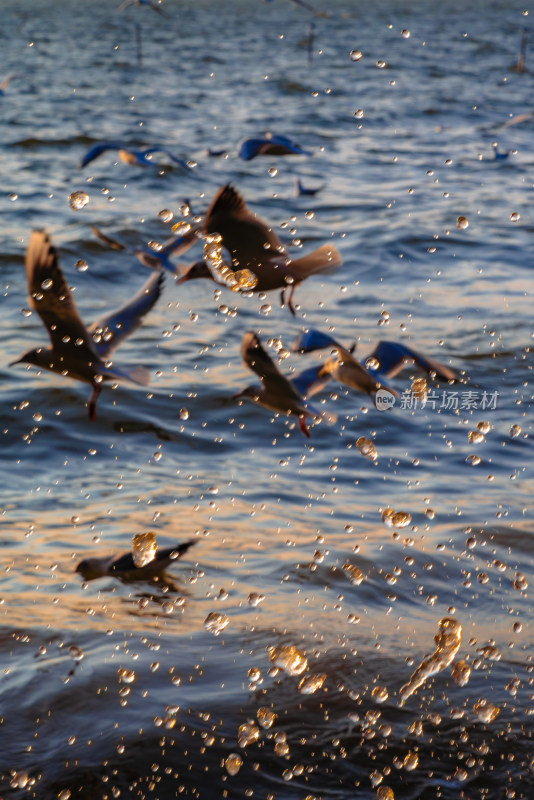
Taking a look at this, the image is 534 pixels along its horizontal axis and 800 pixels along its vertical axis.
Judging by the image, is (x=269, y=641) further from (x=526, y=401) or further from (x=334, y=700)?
(x=526, y=401)

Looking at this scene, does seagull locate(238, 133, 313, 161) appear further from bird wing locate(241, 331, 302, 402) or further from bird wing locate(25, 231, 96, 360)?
bird wing locate(25, 231, 96, 360)

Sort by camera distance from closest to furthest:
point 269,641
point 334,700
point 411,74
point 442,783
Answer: point 442,783, point 334,700, point 269,641, point 411,74

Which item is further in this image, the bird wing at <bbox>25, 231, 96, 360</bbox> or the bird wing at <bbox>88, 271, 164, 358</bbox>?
the bird wing at <bbox>88, 271, 164, 358</bbox>

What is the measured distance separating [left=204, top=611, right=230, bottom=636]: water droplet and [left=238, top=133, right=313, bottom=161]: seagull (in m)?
2.15

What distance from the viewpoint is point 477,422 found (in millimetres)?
6219

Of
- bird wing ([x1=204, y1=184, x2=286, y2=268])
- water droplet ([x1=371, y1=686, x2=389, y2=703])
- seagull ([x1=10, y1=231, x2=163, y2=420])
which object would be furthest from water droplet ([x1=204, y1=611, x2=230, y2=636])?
bird wing ([x1=204, y1=184, x2=286, y2=268])

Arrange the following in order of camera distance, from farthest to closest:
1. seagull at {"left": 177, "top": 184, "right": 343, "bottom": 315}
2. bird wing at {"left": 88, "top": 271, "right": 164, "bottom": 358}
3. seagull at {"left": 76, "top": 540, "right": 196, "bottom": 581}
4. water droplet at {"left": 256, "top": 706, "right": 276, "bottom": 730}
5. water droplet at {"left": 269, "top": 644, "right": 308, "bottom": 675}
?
seagull at {"left": 76, "top": 540, "right": 196, "bottom": 581} < water droplet at {"left": 269, "top": 644, "right": 308, "bottom": 675} < bird wing at {"left": 88, "top": 271, "right": 164, "bottom": 358} < water droplet at {"left": 256, "top": 706, "right": 276, "bottom": 730} < seagull at {"left": 177, "top": 184, "right": 343, "bottom": 315}

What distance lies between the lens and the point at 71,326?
317 centimetres

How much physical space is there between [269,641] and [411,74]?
27.1m

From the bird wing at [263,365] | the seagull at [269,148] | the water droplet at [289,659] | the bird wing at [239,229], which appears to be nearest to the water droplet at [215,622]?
the water droplet at [289,659]

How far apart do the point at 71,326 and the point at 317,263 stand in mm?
886

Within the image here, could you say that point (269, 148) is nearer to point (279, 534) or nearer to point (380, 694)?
point (279, 534)

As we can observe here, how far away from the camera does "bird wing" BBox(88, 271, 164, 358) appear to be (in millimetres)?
3553

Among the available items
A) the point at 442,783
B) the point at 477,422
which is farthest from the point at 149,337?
the point at 442,783
